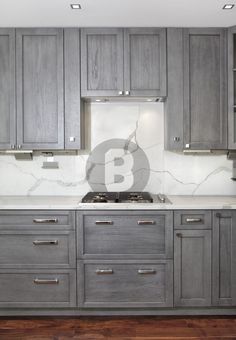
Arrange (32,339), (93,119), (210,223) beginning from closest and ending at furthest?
(32,339), (210,223), (93,119)

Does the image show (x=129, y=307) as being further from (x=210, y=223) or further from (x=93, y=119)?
(x=93, y=119)

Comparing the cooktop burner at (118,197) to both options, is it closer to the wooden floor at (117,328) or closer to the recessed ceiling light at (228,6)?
the wooden floor at (117,328)

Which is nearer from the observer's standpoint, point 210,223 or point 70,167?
point 210,223

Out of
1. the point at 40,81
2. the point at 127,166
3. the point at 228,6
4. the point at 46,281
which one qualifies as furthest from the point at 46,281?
the point at 228,6

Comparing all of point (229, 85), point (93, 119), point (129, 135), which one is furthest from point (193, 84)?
point (93, 119)

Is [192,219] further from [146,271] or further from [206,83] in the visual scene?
[206,83]

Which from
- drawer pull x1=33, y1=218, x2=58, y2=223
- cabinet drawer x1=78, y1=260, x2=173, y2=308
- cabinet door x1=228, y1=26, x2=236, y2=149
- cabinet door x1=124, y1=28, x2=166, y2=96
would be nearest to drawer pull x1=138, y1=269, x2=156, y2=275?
cabinet drawer x1=78, y1=260, x2=173, y2=308

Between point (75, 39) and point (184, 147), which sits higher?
point (75, 39)

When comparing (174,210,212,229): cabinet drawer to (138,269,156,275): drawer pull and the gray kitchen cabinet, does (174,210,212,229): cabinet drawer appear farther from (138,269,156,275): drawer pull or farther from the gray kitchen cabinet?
the gray kitchen cabinet

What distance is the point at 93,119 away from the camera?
3260mm

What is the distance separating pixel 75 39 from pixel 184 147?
1292 mm

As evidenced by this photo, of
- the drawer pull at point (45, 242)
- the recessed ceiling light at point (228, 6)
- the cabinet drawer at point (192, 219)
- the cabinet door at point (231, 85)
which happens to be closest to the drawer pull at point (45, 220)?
the drawer pull at point (45, 242)

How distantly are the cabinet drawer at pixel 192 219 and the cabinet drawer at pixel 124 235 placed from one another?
0.09 m

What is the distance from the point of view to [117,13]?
8.73ft
